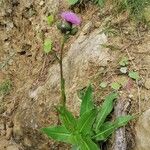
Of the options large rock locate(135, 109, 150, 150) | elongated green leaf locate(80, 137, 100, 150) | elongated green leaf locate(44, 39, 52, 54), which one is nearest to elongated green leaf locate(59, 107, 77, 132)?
elongated green leaf locate(80, 137, 100, 150)

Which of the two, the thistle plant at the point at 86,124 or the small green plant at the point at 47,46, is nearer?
the thistle plant at the point at 86,124

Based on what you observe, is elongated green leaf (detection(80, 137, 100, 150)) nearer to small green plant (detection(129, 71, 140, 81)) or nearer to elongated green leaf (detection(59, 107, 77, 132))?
elongated green leaf (detection(59, 107, 77, 132))

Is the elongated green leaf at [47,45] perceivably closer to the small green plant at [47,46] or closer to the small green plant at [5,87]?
the small green plant at [47,46]

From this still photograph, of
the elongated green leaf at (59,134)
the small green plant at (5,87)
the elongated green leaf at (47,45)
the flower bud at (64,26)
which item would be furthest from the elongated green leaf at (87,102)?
the small green plant at (5,87)

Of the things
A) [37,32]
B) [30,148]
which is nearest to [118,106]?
[30,148]

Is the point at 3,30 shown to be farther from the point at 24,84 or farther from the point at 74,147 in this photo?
the point at 74,147

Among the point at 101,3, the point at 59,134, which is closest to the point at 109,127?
the point at 59,134

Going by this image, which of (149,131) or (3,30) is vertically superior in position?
(3,30)
